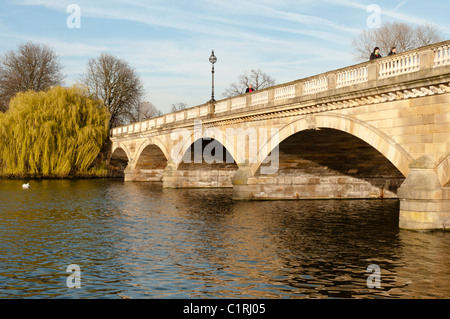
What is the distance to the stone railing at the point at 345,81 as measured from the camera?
45.0ft

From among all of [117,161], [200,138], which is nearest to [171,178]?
[200,138]

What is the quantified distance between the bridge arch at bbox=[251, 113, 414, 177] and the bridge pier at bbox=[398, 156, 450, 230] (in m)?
→ 0.65

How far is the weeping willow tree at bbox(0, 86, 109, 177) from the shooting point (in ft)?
134

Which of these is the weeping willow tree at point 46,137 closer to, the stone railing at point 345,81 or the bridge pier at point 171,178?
the bridge pier at point 171,178

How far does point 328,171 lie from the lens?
25.4 m

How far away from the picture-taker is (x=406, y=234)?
14.1 m

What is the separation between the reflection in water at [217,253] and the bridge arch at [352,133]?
85.1 inches

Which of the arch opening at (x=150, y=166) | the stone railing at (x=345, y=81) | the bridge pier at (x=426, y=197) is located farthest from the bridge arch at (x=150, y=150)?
the bridge pier at (x=426, y=197)

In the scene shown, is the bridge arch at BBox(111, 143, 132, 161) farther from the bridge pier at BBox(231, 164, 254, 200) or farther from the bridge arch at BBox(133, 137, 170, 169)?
the bridge pier at BBox(231, 164, 254, 200)

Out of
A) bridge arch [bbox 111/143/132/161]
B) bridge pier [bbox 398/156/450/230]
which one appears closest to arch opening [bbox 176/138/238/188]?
bridge arch [bbox 111/143/132/161]

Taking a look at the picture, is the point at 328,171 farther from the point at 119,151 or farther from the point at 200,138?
the point at 119,151

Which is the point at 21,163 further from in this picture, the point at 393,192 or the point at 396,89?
the point at 396,89

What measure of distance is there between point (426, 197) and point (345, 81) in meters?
5.41
